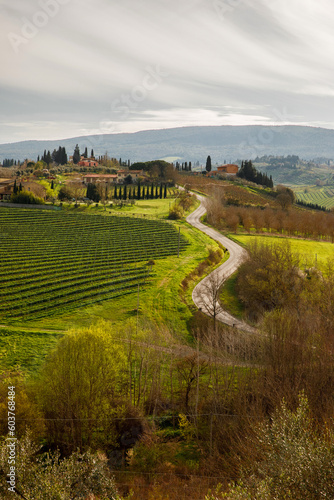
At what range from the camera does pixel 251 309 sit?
53500 millimetres

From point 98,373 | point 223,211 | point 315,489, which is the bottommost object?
point 98,373

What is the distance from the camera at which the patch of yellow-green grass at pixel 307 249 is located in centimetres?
7031

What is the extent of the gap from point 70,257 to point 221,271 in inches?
1095

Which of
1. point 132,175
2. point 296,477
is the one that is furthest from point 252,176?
point 296,477

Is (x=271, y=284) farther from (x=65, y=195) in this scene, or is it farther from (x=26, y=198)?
(x=65, y=195)

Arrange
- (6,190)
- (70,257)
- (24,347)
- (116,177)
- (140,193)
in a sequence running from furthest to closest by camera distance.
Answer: (116,177) < (140,193) < (6,190) < (70,257) < (24,347)

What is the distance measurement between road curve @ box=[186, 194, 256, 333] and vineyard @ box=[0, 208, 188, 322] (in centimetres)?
919

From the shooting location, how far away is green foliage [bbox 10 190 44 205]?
104 m

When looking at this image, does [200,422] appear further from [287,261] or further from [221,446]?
[287,261]

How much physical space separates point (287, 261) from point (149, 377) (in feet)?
103

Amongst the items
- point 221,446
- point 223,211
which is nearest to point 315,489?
point 221,446

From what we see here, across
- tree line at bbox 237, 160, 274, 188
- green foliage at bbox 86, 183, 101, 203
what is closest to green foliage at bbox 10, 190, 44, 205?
green foliage at bbox 86, 183, 101, 203

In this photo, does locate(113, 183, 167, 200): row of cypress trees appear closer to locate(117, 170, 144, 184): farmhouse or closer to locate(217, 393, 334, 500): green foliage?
locate(117, 170, 144, 184): farmhouse

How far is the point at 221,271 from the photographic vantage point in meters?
67.4
